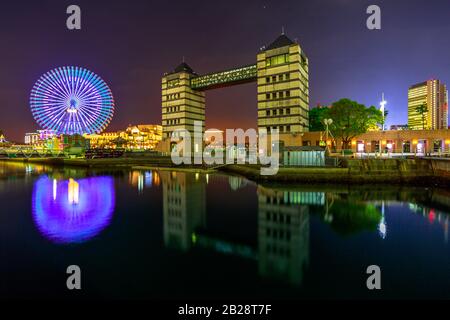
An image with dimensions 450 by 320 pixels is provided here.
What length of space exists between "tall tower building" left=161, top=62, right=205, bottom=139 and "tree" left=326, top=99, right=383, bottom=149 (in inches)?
2165

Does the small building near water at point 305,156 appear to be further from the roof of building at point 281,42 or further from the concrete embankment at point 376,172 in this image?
the roof of building at point 281,42

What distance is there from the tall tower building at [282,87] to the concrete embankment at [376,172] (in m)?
36.9

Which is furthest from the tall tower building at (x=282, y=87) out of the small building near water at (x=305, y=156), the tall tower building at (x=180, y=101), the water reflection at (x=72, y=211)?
the water reflection at (x=72, y=211)

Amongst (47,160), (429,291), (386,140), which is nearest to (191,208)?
(429,291)

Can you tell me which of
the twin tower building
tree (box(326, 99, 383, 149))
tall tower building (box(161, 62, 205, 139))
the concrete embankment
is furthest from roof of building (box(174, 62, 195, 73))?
the concrete embankment

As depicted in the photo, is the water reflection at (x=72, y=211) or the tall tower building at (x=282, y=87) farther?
the tall tower building at (x=282, y=87)

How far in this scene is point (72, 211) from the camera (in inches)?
1088

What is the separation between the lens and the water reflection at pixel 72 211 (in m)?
20.4

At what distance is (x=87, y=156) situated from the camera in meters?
89.2

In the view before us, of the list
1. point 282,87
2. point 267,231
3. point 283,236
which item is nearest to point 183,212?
point 267,231

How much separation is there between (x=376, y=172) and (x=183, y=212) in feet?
97.0

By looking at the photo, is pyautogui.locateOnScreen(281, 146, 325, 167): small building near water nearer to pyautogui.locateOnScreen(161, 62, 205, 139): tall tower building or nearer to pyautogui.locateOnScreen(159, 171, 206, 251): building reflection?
pyautogui.locateOnScreen(159, 171, 206, 251): building reflection

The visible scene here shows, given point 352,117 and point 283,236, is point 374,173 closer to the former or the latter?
point 283,236

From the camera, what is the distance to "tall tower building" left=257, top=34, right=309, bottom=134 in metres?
77.1
